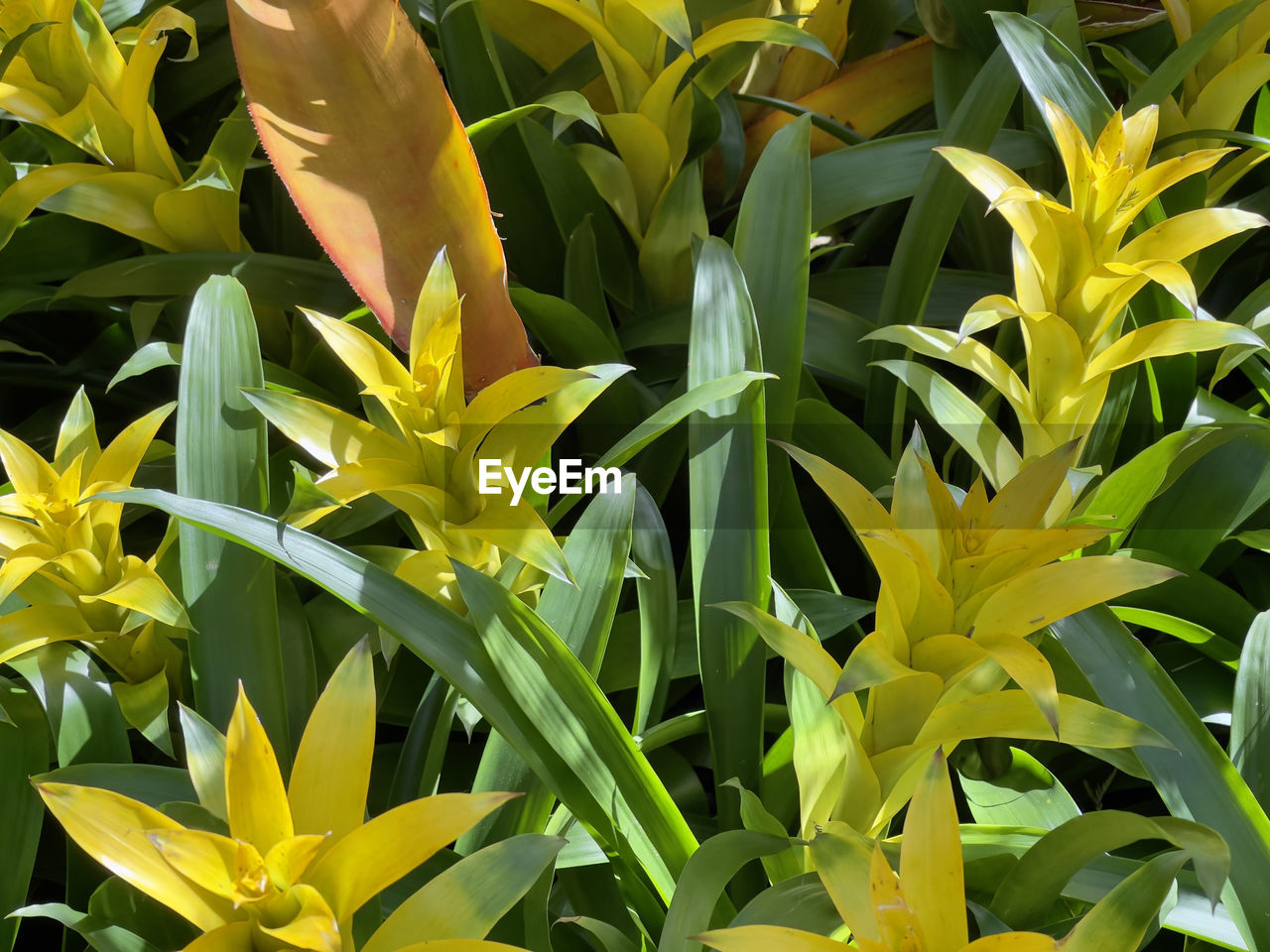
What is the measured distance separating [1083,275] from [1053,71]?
0.27 metres

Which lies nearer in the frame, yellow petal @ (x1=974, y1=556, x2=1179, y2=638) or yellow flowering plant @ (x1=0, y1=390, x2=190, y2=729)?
yellow petal @ (x1=974, y1=556, x2=1179, y2=638)

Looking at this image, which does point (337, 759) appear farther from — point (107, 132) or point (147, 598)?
point (107, 132)

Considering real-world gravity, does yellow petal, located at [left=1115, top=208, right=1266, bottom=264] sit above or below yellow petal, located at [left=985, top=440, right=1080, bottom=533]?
above

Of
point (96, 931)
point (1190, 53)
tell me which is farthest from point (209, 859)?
point (1190, 53)

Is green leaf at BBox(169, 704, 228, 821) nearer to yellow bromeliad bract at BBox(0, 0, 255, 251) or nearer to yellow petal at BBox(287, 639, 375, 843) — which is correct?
yellow petal at BBox(287, 639, 375, 843)

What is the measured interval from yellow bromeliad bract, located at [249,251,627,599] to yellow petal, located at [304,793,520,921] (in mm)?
153

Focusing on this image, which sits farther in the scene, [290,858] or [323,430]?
[323,430]

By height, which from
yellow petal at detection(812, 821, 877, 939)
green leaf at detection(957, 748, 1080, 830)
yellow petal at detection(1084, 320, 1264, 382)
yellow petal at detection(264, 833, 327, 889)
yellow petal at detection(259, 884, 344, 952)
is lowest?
green leaf at detection(957, 748, 1080, 830)

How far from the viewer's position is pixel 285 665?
691 mm

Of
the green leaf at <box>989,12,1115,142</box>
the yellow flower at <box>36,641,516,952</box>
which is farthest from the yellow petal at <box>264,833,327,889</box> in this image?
the green leaf at <box>989,12,1115,142</box>

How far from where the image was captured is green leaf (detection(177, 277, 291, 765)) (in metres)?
0.63

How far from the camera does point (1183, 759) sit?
589 mm

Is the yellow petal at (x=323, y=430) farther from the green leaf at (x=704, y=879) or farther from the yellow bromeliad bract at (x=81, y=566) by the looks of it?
the green leaf at (x=704, y=879)

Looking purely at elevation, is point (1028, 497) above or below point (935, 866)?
above
